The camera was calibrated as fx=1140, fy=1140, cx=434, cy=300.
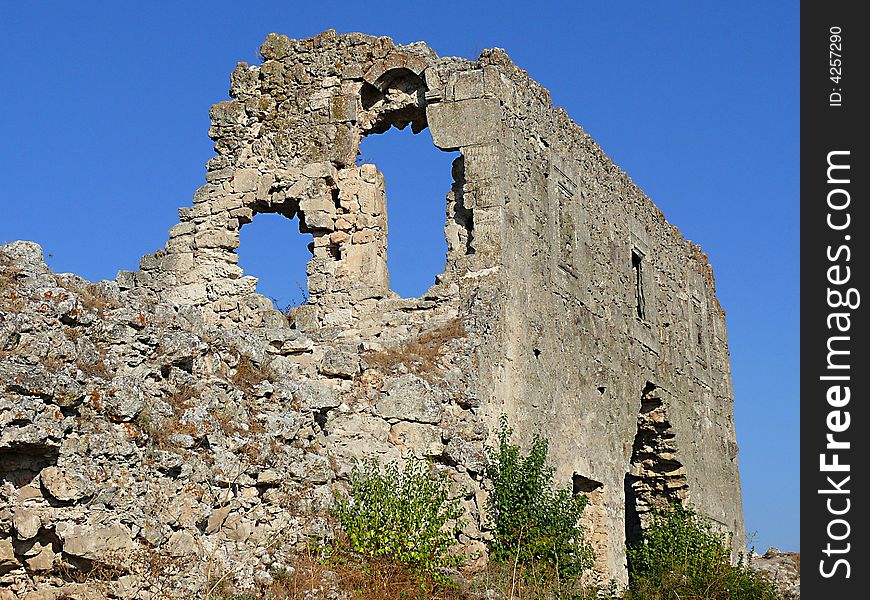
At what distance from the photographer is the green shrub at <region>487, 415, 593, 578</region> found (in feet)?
32.8

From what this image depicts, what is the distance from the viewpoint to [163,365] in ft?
25.9

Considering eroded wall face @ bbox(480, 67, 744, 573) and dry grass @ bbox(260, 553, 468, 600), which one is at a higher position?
eroded wall face @ bbox(480, 67, 744, 573)

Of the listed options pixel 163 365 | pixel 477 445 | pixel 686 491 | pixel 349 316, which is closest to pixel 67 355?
pixel 163 365

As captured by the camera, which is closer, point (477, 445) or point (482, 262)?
point (477, 445)

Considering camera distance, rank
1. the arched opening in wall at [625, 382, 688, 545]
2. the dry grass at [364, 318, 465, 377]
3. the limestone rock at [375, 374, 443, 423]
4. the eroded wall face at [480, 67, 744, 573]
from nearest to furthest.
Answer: the limestone rock at [375, 374, 443, 423] < the dry grass at [364, 318, 465, 377] < the eroded wall face at [480, 67, 744, 573] < the arched opening in wall at [625, 382, 688, 545]

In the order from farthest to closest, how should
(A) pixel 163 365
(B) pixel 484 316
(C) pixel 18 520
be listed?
(B) pixel 484 316 < (A) pixel 163 365 < (C) pixel 18 520

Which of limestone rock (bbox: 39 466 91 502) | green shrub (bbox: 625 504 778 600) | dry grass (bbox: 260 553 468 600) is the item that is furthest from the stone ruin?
green shrub (bbox: 625 504 778 600)

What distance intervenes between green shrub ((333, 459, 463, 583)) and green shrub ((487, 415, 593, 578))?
36.4 inches

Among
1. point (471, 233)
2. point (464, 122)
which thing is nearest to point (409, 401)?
point (471, 233)

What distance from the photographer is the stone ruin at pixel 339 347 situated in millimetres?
7035

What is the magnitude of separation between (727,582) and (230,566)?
5258 millimetres

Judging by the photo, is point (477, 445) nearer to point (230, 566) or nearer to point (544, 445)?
point (544, 445)

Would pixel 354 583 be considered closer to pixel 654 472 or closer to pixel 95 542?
pixel 95 542

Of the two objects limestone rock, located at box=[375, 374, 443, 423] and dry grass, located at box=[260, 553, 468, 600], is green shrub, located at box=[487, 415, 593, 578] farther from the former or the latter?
dry grass, located at box=[260, 553, 468, 600]
